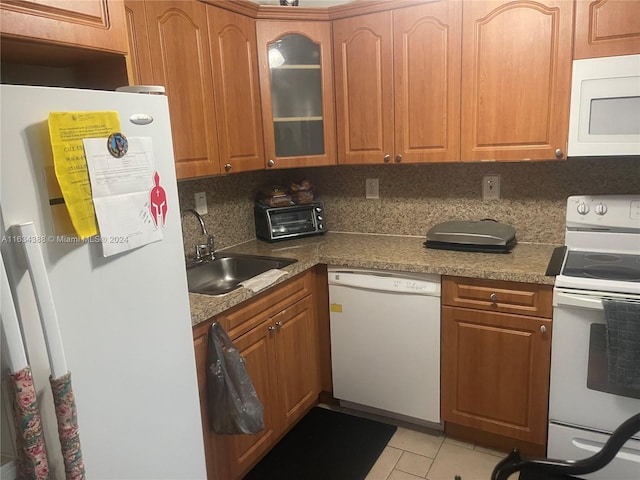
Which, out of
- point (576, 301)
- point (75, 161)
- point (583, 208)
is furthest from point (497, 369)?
point (75, 161)

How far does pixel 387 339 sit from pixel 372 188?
924 mm

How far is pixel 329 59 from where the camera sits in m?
2.46

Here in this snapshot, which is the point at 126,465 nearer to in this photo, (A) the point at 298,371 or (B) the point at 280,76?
(A) the point at 298,371

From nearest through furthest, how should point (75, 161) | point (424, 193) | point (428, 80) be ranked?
point (75, 161), point (428, 80), point (424, 193)

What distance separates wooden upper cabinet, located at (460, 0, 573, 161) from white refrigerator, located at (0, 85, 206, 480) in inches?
57.7

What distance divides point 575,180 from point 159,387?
6.69 ft

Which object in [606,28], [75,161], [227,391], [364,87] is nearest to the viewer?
[75,161]

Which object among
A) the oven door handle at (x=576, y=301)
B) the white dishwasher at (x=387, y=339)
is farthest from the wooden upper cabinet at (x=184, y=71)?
the oven door handle at (x=576, y=301)

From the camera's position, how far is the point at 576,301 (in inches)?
71.1

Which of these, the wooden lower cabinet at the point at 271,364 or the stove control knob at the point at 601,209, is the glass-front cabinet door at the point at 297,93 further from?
the stove control knob at the point at 601,209

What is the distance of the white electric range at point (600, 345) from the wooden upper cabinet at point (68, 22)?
1.73m

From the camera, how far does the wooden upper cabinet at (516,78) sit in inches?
77.7

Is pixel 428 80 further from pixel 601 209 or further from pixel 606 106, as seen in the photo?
pixel 601 209

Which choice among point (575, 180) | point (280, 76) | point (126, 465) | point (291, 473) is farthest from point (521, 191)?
point (126, 465)
